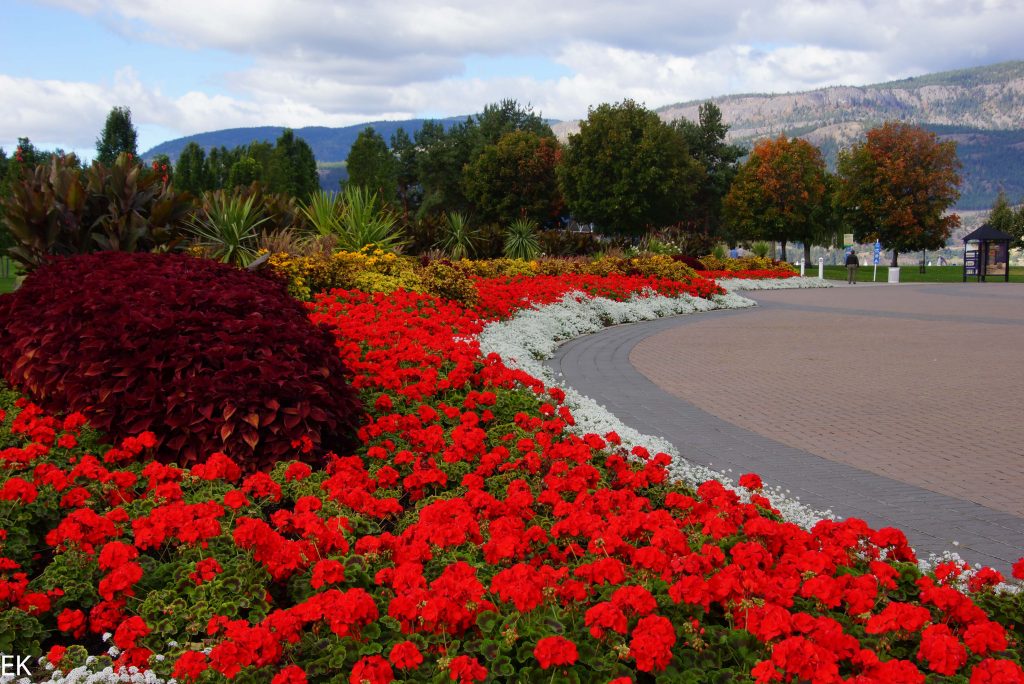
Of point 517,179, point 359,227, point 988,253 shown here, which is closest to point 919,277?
point 988,253

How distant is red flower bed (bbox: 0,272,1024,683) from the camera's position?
2.35 metres

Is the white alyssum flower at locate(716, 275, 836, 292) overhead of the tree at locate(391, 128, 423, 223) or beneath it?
beneath

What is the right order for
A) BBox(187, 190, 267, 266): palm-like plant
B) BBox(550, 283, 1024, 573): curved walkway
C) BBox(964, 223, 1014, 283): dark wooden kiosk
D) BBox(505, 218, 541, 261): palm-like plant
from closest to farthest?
BBox(550, 283, 1024, 573): curved walkway < BBox(187, 190, 267, 266): palm-like plant < BBox(505, 218, 541, 261): palm-like plant < BBox(964, 223, 1014, 283): dark wooden kiosk

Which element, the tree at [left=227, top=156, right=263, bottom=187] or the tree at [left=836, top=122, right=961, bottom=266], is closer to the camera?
the tree at [left=836, top=122, right=961, bottom=266]

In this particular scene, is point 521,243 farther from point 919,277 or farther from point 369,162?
point 369,162

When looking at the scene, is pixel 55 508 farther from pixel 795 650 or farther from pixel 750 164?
pixel 750 164

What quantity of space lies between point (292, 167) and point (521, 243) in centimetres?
4920

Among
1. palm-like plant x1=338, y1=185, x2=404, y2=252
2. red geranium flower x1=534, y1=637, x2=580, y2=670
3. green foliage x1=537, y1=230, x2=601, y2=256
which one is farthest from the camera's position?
green foliage x1=537, y1=230, x2=601, y2=256

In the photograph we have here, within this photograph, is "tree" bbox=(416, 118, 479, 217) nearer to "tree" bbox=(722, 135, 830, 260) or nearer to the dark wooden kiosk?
"tree" bbox=(722, 135, 830, 260)

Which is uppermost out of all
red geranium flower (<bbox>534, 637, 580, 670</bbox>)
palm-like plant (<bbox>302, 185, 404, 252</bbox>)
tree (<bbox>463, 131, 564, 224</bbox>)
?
tree (<bbox>463, 131, 564, 224</bbox>)

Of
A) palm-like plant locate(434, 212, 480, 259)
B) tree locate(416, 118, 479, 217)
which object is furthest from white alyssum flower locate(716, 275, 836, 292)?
tree locate(416, 118, 479, 217)

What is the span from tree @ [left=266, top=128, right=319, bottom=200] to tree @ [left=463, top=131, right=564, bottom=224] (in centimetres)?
1606

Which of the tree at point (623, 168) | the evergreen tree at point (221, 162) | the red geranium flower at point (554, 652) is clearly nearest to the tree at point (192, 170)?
the evergreen tree at point (221, 162)

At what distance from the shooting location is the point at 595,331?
45.1 ft
